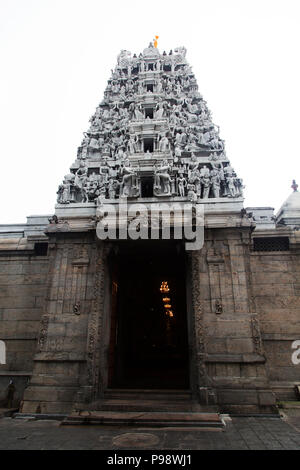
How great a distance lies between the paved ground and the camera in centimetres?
757

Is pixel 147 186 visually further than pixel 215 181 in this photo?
Yes

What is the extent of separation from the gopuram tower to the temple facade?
52 millimetres

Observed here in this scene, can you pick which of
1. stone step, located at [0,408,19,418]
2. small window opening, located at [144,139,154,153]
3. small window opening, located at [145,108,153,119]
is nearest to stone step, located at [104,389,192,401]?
stone step, located at [0,408,19,418]

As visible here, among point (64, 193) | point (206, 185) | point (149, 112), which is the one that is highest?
point (149, 112)

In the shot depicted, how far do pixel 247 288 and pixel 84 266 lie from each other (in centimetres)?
708

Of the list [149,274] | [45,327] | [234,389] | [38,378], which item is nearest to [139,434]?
[234,389]

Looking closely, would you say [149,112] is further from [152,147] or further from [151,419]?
[151,419]

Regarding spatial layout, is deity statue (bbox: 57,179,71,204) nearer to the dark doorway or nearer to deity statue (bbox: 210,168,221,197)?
the dark doorway

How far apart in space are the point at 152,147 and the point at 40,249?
8.80 m

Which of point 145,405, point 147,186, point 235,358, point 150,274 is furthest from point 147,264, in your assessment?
point 145,405

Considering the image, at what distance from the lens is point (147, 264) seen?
58.5ft

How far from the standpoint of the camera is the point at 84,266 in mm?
13500

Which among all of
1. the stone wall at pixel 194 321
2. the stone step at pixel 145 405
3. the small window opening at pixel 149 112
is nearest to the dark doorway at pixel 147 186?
the stone wall at pixel 194 321
